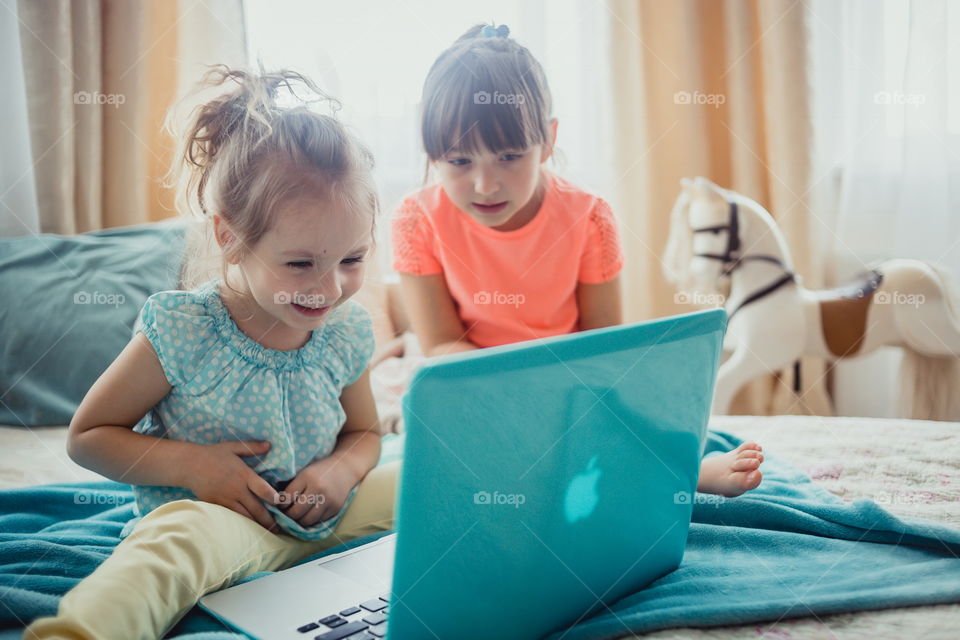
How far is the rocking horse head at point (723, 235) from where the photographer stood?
6.29ft

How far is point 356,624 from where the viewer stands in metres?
0.74

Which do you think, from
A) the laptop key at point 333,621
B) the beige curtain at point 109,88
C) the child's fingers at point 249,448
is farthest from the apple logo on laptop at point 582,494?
the beige curtain at point 109,88

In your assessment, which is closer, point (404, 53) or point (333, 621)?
point (333, 621)

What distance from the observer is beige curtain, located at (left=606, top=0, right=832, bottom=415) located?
221cm

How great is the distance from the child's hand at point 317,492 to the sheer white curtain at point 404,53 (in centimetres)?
114

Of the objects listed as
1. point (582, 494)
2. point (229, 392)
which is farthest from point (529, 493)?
point (229, 392)

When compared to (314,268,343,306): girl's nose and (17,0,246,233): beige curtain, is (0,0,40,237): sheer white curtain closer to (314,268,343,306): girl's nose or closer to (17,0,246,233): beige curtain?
(17,0,246,233): beige curtain

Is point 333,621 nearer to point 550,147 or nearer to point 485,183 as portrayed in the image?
point 485,183

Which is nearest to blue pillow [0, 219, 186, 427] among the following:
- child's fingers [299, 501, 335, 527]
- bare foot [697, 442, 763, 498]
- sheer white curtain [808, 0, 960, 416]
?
child's fingers [299, 501, 335, 527]

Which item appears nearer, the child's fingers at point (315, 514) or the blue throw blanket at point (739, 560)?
the blue throw blanket at point (739, 560)

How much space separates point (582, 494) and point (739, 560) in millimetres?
282

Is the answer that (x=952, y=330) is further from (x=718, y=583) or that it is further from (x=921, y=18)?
(x=718, y=583)

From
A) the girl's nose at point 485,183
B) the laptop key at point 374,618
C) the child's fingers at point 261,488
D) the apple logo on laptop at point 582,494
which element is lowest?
the laptop key at point 374,618

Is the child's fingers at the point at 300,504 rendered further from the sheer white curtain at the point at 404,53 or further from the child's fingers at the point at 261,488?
the sheer white curtain at the point at 404,53
